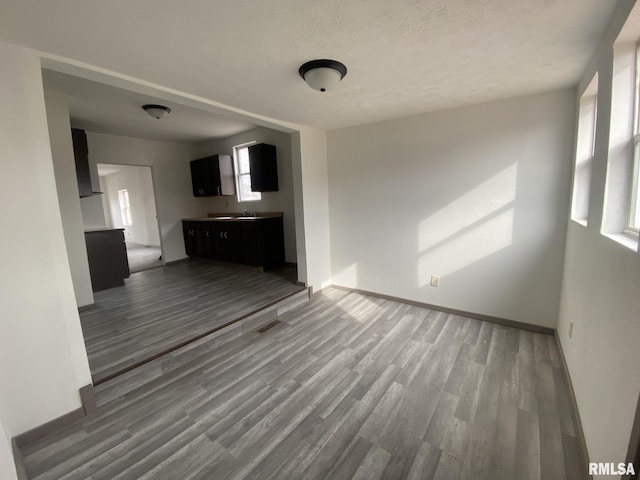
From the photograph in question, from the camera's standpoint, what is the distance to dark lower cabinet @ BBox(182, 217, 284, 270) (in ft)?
14.6

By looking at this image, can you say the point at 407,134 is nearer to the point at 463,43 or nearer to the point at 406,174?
the point at 406,174

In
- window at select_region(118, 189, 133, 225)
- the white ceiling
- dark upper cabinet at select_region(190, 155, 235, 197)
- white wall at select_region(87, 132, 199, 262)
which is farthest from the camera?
window at select_region(118, 189, 133, 225)

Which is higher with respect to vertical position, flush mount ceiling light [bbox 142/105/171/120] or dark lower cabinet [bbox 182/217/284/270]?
flush mount ceiling light [bbox 142/105/171/120]

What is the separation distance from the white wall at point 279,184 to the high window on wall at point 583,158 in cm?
349

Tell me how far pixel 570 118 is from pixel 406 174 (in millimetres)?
1457

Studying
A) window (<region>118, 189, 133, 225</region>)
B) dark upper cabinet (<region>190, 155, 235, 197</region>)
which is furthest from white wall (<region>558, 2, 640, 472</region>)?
window (<region>118, 189, 133, 225</region>)

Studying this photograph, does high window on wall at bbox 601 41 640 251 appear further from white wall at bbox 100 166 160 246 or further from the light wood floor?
white wall at bbox 100 166 160 246

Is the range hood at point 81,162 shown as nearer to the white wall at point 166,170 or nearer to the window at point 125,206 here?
the white wall at point 166,170

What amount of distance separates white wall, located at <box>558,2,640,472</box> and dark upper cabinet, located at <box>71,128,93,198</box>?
17.2 ft

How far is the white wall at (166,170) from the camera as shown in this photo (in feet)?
14.9

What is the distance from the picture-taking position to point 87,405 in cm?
177

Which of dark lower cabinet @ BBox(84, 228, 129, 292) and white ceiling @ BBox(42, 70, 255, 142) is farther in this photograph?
dark lower cabinet @ BBox(84, 228, 129, 292)

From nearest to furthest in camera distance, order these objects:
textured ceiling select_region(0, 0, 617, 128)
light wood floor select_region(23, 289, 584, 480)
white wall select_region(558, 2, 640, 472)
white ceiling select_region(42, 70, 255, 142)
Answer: white wall select_region(558, 2, 640, 472) < textured ceiling select_region(0, 0, 617, 128) < light wood floor select_region(23, 289, 584, 480) < white ceiling select_region(42, 70, 255, 142)

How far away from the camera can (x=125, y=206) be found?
8.60 meters
